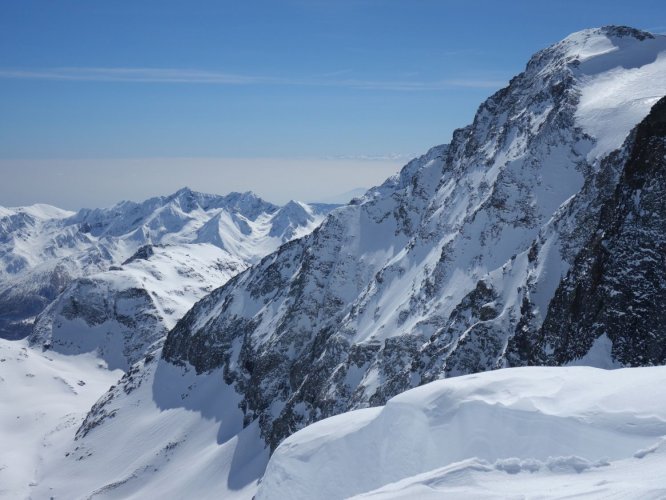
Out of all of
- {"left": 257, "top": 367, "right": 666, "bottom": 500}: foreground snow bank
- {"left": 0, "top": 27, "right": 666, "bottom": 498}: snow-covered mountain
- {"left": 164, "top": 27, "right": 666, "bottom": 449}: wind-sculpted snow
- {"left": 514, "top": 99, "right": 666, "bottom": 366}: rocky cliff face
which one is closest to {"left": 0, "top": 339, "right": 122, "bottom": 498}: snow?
{"left": 0, "top": 27, "right": 666, "bottom": 498}: snow-covered mountain

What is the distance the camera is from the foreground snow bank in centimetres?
1338

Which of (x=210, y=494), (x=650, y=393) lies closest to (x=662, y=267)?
(x=650, y=393)

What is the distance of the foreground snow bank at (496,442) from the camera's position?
13375mm

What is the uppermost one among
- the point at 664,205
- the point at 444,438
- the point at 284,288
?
the point at 664,205

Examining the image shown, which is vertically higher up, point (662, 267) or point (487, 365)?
point (662, 267)

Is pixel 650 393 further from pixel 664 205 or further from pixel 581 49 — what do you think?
pixel 581 49

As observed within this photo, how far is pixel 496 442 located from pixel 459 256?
59099mm

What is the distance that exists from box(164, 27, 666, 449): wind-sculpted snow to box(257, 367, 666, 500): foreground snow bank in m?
31.1

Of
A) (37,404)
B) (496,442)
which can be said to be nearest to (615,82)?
(496,442)

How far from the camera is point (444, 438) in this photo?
16578mm

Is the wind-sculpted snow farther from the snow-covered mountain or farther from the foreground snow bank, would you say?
the foreground snow bank

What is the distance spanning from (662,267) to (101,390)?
573 ft

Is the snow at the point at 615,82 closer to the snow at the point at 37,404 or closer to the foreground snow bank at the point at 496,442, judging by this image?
the foreground snow bank at the point at 496,442

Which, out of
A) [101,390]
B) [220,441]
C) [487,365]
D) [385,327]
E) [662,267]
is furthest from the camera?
[101,390]
